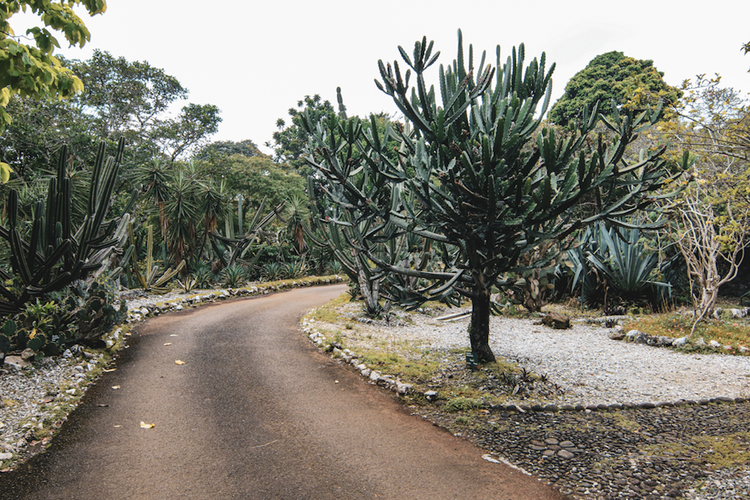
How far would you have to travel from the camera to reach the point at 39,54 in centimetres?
318

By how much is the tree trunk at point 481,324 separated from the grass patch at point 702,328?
390 cm

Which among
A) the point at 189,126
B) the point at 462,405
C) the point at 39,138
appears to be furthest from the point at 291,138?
the point at 462,405

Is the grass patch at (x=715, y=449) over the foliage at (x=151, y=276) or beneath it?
beneath

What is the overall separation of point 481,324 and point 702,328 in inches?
189

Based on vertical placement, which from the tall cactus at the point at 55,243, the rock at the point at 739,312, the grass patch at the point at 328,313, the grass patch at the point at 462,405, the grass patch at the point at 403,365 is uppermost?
the tall cactus at the point at 55,243

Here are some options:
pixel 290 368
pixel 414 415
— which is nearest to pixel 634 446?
pixel 414 415

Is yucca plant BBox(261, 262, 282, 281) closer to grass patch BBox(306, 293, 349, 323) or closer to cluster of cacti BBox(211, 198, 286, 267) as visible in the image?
cluster of cacti BBox(211, 198, 286, 267)

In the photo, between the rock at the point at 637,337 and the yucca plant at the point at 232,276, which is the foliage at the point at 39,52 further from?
the yucca plant at the point at 232,276

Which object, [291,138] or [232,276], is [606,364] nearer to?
[232,276]

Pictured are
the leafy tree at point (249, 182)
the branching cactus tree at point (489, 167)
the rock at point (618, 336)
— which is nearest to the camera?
the branching cactus tree at point (489, 167)

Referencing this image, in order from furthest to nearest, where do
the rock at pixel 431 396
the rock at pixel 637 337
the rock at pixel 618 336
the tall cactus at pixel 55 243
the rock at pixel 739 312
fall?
the rock at pixel 739 312, the rock at pixel 618 336, the rock at pixel 637 337, the tall cactus at pixel 55 243, the rock at pixel 431 396

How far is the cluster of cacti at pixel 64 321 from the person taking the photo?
16.4 feet

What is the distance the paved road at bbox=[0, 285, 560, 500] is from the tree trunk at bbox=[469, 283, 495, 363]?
4.34 feet

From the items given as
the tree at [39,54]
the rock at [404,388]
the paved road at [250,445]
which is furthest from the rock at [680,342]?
the tree at [39,54]
